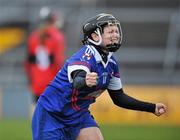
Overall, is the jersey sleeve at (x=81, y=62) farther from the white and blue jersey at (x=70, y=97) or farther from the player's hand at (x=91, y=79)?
the player's hand at (x=91, y=79)

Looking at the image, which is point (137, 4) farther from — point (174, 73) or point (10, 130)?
point (10, 130)

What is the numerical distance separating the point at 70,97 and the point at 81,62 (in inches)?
16.8

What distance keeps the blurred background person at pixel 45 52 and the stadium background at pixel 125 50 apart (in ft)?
10.9

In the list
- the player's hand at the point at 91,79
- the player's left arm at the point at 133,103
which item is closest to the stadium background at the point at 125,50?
the player's left arm at the point at 133,103

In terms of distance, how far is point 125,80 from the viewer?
Answer: 63.5ft

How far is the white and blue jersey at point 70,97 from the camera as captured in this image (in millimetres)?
6996

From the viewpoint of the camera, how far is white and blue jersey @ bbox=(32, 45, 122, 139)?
700 cm

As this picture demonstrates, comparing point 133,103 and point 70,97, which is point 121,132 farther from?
point 70,97

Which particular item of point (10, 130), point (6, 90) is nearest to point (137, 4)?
point (6, 90)

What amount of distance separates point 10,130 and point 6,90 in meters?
3.40

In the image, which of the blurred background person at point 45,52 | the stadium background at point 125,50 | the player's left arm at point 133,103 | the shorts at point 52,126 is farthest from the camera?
the stadium background at point 125,50

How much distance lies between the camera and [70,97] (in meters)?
7.08

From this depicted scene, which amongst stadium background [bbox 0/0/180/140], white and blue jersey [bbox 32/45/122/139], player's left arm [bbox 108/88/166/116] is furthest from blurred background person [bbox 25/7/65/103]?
white and blue jersey [bbox 32/45/122/139]

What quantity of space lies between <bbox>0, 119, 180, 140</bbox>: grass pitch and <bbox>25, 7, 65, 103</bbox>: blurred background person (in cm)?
95
